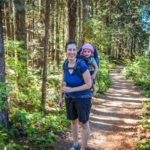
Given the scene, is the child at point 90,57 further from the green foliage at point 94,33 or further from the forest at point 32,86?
the green foliage at point 94,33

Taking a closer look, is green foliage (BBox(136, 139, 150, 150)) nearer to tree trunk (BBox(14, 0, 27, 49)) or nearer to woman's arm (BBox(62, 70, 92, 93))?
woman's arm (BBox(62, 70, 92, 93))

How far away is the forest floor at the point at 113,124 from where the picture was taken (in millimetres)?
8078

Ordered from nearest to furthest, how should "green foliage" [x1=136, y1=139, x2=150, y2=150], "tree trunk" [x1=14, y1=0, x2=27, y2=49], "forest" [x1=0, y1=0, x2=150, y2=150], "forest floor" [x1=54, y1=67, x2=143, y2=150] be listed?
"forest" [x1=0, y1=0, x2=150, y2=150] < "green foliage" [x1=136, y1=139, x2=150, y2=150] < "forest floor" [x1=54, y1=67, x2=143, y2=150] < "tree trunk" [x1=14, y1=0, x2=27, y2=49]

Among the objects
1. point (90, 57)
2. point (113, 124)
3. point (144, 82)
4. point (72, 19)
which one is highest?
point (72, 19)

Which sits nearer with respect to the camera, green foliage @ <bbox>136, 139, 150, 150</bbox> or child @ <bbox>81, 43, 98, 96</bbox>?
child @ <bbox>81, 43, 98, 96</bbox>

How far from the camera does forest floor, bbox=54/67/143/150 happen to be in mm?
8078

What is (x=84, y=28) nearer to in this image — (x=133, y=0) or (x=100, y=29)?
(x=100, y=29)

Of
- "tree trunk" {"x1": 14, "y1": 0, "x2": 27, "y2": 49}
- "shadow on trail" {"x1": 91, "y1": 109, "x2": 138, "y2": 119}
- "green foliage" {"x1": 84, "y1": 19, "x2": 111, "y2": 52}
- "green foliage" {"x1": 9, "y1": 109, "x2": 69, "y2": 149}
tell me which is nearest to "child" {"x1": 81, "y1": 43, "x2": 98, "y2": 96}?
"green foliage" {"x1": 9, "y1": 109, "x2": 69, "y2": 149}

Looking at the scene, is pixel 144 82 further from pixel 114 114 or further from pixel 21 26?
pixel 21 26

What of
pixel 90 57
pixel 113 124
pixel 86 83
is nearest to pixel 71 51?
pixel 86 83

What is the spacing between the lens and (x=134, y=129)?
32.1ft

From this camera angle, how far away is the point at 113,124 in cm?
1052

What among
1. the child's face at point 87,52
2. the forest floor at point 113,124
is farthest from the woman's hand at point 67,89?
the forest floor at point 113,124

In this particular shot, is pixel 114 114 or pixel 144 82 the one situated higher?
pixel 114 114
